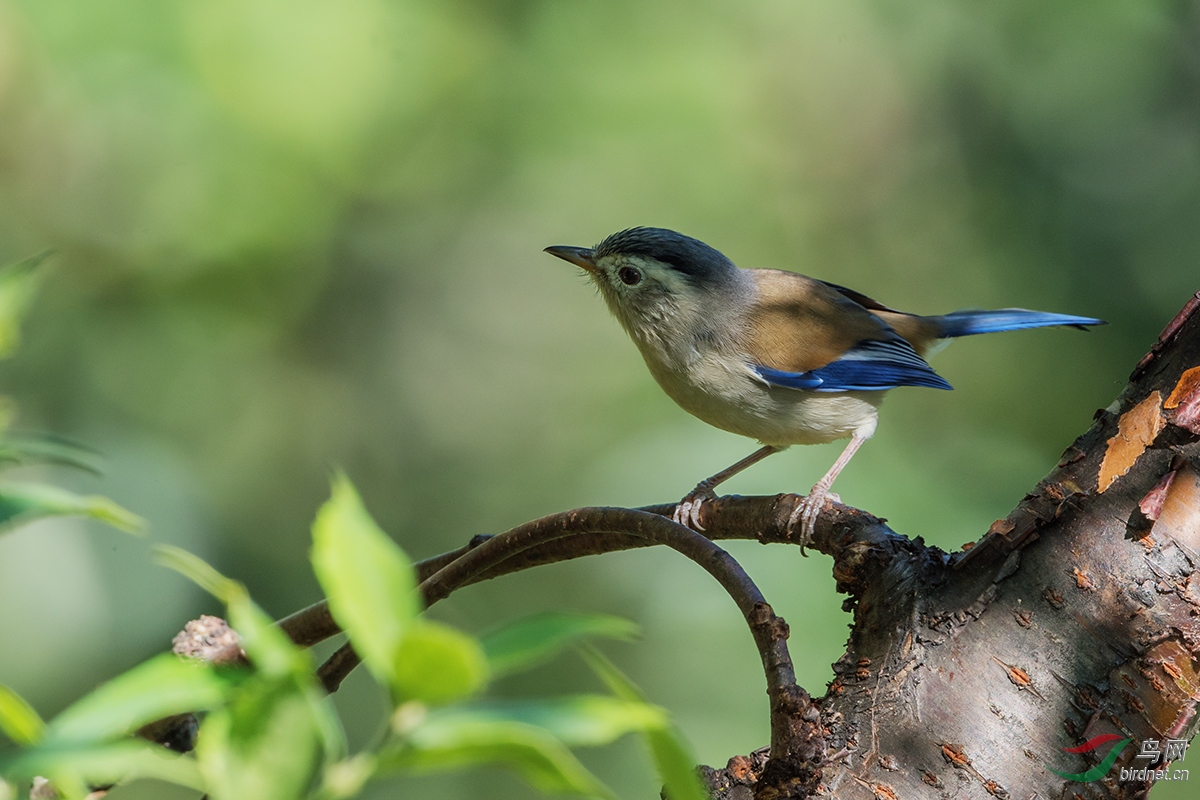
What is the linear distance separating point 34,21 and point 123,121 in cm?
54

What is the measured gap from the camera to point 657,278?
360 centimetres

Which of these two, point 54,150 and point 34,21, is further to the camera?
point 54,150

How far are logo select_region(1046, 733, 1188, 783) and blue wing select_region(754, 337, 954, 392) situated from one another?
1815 millimetres

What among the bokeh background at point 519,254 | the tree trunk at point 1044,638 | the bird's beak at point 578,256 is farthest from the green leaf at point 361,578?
the bokeh background at point 519,254

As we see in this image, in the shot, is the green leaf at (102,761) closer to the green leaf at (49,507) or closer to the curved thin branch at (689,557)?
the green leaf at (49,507)

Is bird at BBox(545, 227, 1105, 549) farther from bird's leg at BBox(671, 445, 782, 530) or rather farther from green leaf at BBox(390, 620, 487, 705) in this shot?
green leaf at BBox(390, 620, 487, 705)

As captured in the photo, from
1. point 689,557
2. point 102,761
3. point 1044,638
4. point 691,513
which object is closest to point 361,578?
point 102,761

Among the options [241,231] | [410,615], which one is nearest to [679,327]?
[241,231]

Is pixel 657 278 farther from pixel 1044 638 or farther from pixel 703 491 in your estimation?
pixel 1044 638

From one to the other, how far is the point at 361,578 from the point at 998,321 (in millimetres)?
3589

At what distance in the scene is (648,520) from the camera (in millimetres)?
1671

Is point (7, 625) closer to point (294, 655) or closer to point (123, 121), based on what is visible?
point (123, 121)

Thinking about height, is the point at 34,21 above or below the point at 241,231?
above

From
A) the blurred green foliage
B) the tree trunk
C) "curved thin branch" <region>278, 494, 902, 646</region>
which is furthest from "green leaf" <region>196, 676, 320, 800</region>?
"curved thin branch" <region>278, 494, 902, 646</region>
